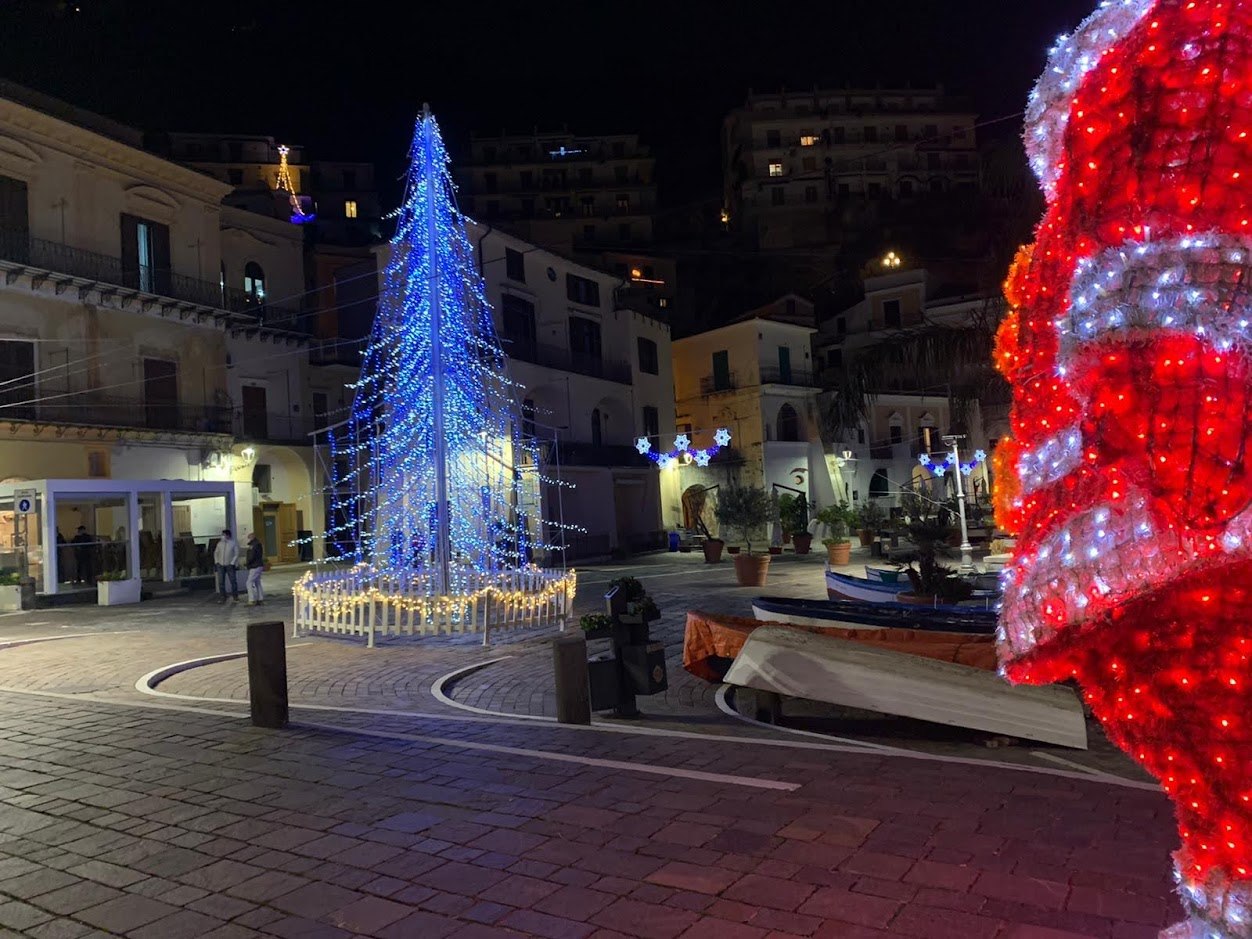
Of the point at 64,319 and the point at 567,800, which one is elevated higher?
the point at 64,319

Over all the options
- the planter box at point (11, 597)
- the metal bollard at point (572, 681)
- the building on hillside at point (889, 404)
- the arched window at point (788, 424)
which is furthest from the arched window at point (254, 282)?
the metal bollard at point (572, 681)

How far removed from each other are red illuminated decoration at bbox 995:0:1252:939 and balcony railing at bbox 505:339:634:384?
92.4 feet

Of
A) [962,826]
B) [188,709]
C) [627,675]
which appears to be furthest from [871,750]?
[188,709]

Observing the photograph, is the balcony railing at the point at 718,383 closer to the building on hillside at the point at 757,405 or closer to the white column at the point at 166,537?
the building on hillside at the point at 757,405

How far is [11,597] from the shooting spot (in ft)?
63.3

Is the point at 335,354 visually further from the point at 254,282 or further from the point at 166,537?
the point at 166,537

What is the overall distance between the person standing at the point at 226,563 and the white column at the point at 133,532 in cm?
183

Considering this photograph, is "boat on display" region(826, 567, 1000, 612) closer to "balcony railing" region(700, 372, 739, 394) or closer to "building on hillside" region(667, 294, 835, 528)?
"building on hillside" region(667, 294, 835, 528)

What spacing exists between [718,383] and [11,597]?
2838cm

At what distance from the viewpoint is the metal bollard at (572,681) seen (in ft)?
22.6

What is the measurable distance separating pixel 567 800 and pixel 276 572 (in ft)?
85.1

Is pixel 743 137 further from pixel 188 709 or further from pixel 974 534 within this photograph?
pixel 188 709

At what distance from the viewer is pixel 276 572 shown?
93.9 ft

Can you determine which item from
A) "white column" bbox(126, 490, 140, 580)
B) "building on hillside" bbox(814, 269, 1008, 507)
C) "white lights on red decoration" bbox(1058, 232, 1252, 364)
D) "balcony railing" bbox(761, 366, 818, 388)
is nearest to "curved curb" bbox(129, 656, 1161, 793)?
"white lights on red decoration" bbox(1058, 232, 1252, 364)
